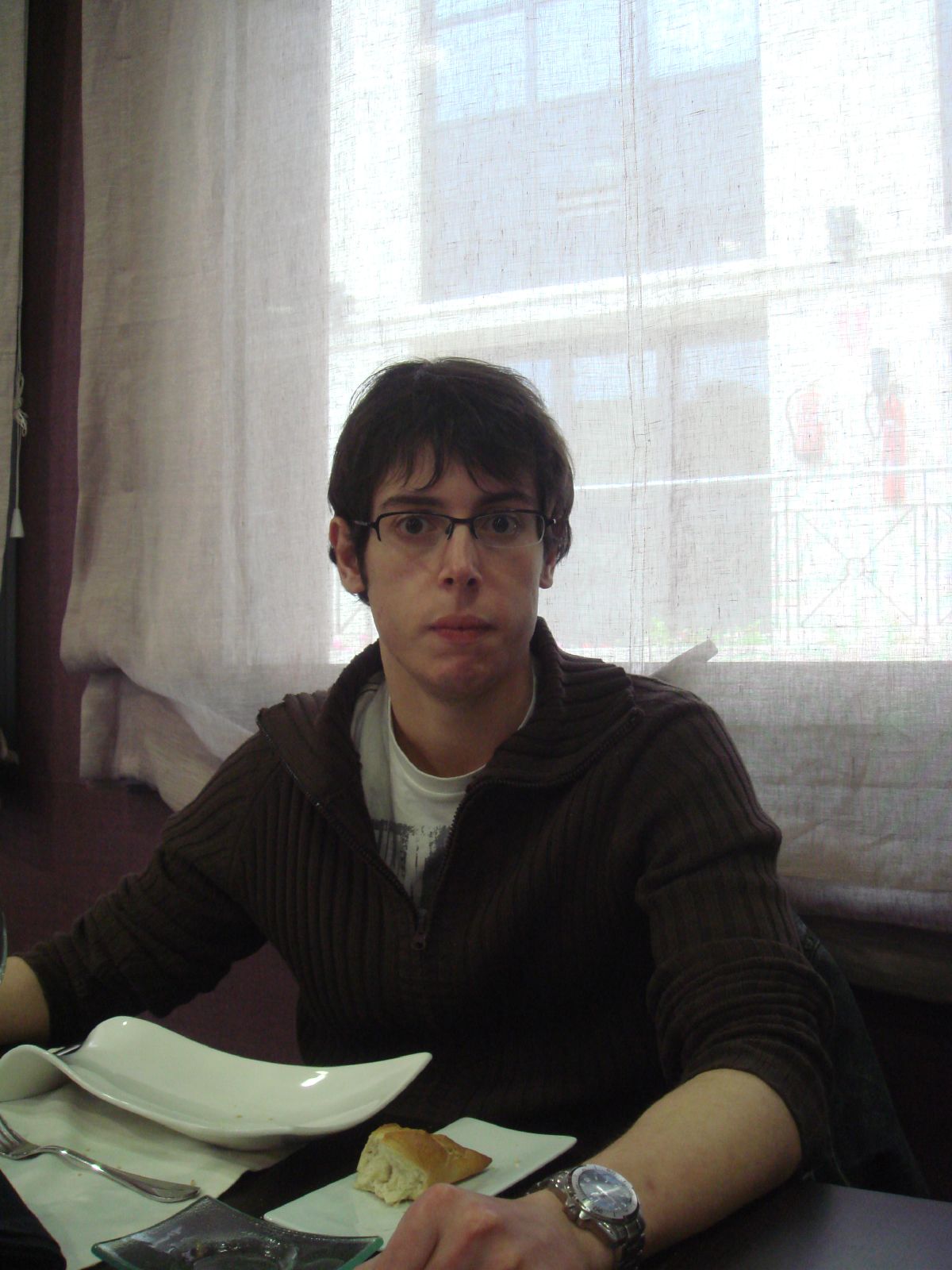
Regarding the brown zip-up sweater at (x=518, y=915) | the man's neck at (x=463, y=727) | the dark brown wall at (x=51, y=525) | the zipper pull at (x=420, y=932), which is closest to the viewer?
the brown zip-up sweater at (x=518, y=915)

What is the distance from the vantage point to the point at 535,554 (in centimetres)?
115

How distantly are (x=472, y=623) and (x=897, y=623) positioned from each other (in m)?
0.54

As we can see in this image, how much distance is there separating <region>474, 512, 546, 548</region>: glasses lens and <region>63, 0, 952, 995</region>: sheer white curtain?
32 centimetres

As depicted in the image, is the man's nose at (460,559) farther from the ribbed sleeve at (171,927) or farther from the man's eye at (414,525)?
the ribbed sleeve at (171,927)

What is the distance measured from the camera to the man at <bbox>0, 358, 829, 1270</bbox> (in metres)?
0.94

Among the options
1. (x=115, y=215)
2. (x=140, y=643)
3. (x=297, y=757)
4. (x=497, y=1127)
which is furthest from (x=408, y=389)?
(x=115, y=215)

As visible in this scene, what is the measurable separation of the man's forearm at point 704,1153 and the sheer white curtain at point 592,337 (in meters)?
0.59

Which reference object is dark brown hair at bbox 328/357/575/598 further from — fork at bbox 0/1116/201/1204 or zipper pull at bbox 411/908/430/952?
fork at bbox 0/1116/201/1204

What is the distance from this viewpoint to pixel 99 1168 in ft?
2.31

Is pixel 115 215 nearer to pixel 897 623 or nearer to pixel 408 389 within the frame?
pixel 408 389

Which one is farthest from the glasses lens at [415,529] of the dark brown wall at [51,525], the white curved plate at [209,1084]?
the dark brown wall at [51,525]

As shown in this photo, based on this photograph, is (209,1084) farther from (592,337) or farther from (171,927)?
(592,337)

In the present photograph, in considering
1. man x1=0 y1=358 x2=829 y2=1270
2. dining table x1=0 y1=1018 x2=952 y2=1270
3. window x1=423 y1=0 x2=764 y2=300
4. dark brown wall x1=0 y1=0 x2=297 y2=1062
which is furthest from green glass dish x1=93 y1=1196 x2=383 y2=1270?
dark brown wall x1=0 y1=0 x2=297 y2=1062

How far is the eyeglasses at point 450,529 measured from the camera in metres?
1.12
